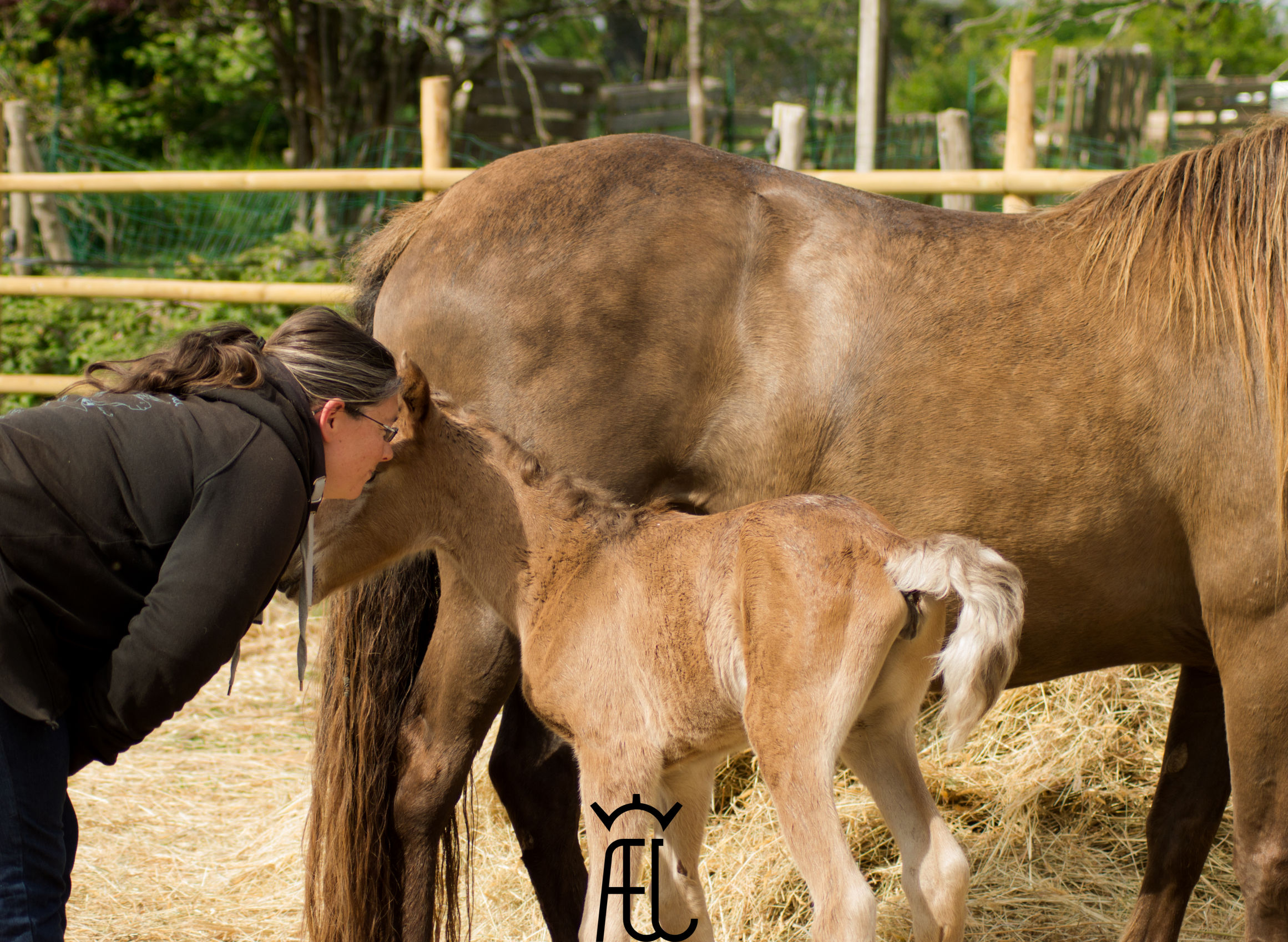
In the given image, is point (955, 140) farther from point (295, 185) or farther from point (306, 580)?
point (306, 580)

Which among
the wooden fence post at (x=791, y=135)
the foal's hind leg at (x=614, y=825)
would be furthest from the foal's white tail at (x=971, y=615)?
the wooden fence post at (x=791, y=135)

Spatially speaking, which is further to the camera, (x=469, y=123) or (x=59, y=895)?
(x=469, y=123)

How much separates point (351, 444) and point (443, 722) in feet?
2.73

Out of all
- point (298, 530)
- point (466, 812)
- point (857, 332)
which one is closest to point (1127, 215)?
point (857, 332)

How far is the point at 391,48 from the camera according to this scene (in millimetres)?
11680

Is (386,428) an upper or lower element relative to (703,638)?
upper

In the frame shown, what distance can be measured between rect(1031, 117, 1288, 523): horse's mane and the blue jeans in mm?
2264

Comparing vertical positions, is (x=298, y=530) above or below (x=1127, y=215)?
below

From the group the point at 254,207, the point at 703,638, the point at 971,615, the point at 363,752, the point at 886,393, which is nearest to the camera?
the point at 971,615

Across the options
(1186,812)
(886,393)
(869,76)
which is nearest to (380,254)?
(886,393)

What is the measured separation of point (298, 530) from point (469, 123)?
11383 millimetres

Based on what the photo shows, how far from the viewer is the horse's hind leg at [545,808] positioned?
9.29ft

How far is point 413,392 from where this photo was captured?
224cm

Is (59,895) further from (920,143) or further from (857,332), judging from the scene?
(920,143)
